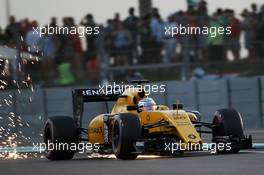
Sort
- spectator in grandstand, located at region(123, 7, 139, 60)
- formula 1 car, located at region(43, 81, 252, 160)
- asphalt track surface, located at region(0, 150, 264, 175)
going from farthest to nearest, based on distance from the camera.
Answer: spectator in grandstand, located at region(123, 7, 139, 60)
formula 1 car, located at region(43, 81, 252, 160)
asphalt track surface, located at region(0, 150, 264, 175)

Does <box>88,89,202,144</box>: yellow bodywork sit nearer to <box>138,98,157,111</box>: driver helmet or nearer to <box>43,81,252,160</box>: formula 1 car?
<box>43,81,252,160</box>: formula 1 car

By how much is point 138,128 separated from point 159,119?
678mm

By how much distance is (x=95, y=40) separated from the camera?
21250 millimetres

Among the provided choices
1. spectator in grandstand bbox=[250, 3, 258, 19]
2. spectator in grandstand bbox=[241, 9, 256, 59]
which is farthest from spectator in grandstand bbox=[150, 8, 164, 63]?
spectator in grandstand bbox=[250, 3, 258, 19]

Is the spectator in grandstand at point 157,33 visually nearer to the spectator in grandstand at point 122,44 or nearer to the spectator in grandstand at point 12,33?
the spectator in grandstand at point 122,44

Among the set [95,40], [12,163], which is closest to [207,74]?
[95,40]

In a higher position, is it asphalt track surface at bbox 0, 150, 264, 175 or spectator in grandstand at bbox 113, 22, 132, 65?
spectator in grandstand at bbox 113, 22, 132, 65

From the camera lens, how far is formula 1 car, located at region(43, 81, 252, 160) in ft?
43.8

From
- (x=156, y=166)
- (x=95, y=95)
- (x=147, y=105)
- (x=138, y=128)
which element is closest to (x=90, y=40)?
(x=95, y=95)

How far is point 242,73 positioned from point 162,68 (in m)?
1.83

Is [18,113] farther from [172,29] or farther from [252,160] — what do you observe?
[252,160]

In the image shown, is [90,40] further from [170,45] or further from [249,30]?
[249,30]

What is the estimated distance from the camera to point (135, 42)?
833 inches

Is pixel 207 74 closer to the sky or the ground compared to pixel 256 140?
closer to the sky
